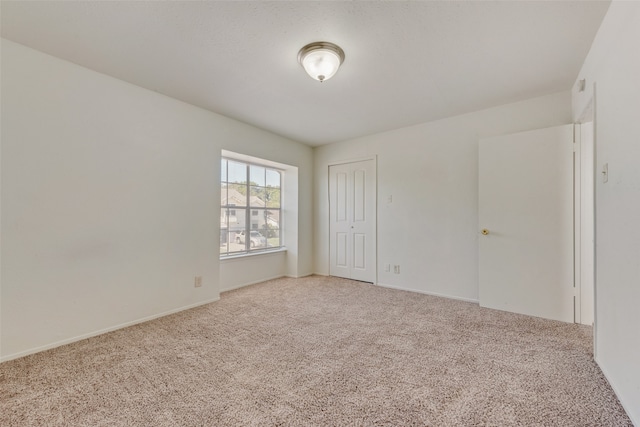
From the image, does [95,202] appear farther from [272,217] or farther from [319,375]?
[272,217]

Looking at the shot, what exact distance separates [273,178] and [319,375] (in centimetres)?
347

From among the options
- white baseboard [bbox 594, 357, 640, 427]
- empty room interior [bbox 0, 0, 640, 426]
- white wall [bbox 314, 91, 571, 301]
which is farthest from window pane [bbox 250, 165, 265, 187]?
white baseboard [bbox 594, 357, 640, 427]

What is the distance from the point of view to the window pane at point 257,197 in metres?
4.36

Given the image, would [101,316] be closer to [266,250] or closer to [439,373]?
[266,250]

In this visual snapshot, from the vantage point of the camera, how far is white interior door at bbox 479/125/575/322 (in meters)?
2.72

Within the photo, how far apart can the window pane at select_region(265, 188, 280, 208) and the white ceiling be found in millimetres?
1754

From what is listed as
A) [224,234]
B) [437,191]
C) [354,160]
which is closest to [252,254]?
[224,234]

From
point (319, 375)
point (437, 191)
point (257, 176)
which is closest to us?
point (319, 375)

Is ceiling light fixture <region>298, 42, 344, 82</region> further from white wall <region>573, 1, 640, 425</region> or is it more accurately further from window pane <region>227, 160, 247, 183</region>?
window pane <region>227, 160, 247, 183</region>

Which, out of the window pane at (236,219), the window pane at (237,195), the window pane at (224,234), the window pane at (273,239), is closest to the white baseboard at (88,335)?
the window pane at (224,234)

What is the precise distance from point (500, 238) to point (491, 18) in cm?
219

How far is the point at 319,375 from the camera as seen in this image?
71.9 inches

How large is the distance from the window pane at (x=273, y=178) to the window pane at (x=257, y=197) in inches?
8.8

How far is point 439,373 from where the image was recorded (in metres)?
1.85
